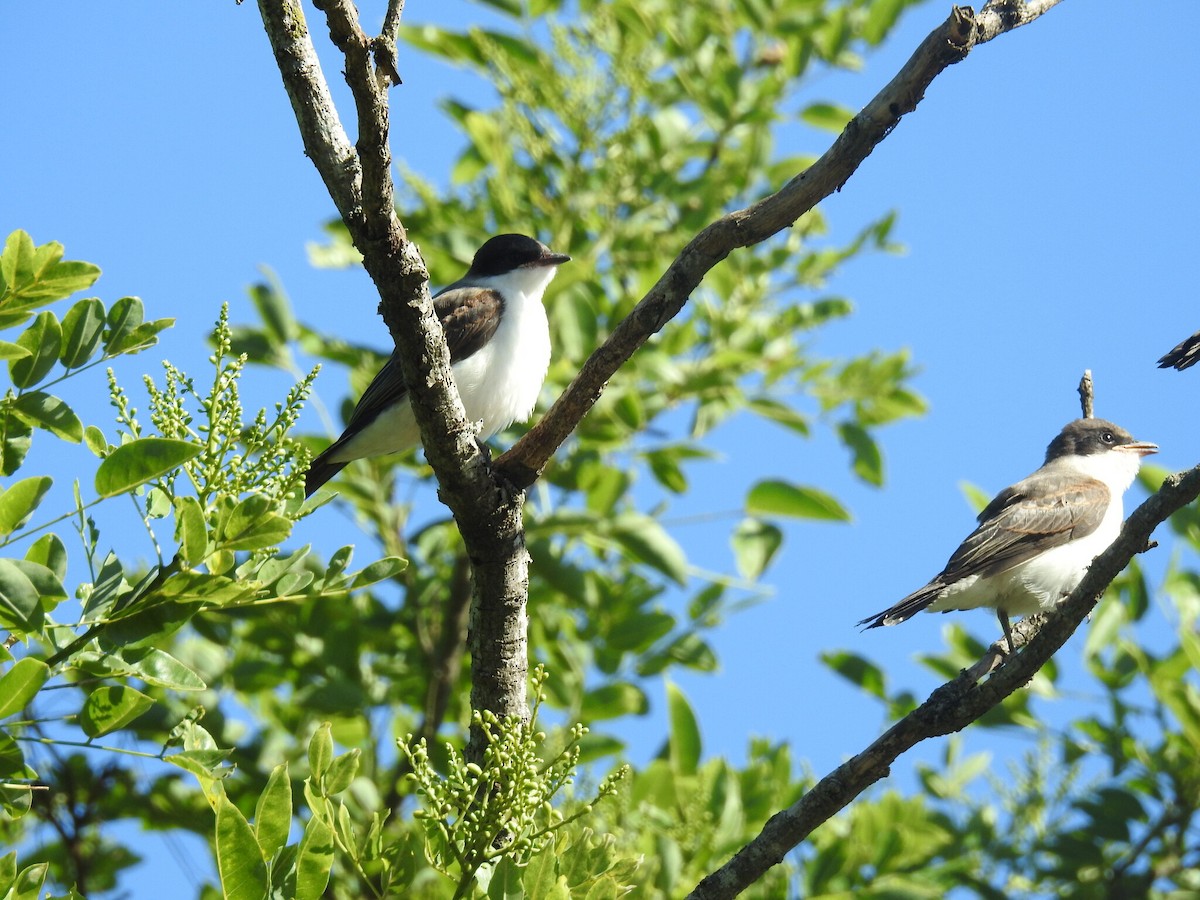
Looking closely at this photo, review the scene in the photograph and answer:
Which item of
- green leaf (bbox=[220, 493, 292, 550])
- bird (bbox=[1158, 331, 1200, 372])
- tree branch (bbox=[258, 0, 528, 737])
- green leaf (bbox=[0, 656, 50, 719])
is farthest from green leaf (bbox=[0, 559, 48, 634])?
bird (bbox=[1158, 331, 1200, 372])

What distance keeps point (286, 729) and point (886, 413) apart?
9.96 feet

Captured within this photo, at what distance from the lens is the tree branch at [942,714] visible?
2.89 metres

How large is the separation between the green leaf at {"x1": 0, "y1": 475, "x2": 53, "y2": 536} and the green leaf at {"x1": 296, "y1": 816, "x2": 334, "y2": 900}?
34.1 inches

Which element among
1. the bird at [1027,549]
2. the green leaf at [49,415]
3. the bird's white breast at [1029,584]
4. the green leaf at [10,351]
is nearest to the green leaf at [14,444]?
the green leaf at [49,415]

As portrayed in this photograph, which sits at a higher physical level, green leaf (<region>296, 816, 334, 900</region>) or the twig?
the twig

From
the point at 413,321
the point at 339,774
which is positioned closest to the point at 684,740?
the point at 413,321

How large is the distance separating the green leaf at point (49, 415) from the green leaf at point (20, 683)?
632 millimetres

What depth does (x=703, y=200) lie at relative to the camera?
6.11 meters

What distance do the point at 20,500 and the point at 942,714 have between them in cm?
202

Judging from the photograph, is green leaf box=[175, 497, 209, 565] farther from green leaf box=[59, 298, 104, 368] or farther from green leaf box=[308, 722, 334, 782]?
green leaf box=[59, 298, 104, 368]

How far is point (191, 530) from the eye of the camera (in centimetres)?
247

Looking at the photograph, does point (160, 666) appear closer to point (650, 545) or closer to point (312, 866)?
point (312, 866)

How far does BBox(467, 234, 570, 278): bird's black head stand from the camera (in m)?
5.84

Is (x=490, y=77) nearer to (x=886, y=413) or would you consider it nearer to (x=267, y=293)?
(x=267, y=293)
